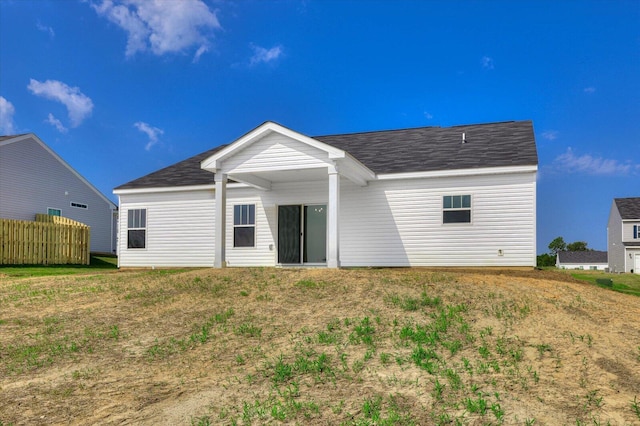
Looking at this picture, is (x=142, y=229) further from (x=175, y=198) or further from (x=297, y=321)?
(x=297, y=321)

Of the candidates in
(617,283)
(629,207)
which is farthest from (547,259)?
(617,283)

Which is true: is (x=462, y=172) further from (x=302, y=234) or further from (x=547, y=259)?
(x=547, y=259)

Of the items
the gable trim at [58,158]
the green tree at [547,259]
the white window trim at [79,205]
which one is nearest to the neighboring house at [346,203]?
the gable trim at [58,158]

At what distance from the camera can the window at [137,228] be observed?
20250 mm

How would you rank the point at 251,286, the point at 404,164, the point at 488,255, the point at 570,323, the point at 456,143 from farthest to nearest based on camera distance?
the point at 456,143 < the point at 404,164 < the point at 488,255 < the point at 251,286 < the point at 570,323

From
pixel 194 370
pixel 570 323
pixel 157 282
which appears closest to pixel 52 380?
pixel 194 370

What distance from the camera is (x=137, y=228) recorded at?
20.4m

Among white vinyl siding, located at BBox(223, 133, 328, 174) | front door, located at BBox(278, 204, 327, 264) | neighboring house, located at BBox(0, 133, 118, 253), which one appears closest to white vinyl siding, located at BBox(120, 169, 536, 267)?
front door, located at BBox(278, 204, 327, 264)

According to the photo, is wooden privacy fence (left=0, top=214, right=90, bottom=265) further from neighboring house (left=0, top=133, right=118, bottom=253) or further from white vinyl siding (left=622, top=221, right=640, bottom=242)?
white vinyl siding (left=622, top=221, right=640, bottom=242)

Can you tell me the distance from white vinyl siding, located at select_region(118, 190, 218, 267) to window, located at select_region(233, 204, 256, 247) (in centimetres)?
99

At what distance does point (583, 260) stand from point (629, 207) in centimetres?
2930

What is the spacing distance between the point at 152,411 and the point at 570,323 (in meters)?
6.37

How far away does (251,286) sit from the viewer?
11133 millimetres

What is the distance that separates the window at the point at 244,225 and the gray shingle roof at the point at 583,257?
6452 centimetres
